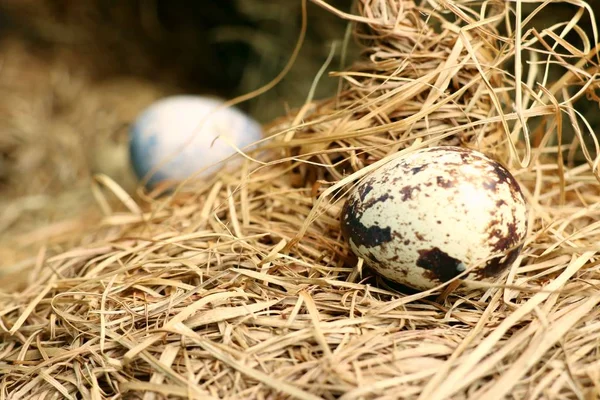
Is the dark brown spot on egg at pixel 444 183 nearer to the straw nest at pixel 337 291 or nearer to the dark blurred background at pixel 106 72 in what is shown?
the straw nest at pixel 337 291

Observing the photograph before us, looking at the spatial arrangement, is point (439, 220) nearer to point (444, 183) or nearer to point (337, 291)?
point (444, 183)

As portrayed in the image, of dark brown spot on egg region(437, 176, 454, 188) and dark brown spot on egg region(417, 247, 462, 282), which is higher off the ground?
dark brown spot on egg region(437, 176, 454, 188)

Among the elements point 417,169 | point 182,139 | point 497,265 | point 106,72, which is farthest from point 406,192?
point 106,72

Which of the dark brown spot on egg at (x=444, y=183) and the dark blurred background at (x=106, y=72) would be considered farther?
the dark blurred background at (x=106, y=72)

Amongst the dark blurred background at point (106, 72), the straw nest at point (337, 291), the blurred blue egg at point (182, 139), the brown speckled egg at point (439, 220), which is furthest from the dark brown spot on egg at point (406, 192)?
the dark blurred background at point (106, 72)

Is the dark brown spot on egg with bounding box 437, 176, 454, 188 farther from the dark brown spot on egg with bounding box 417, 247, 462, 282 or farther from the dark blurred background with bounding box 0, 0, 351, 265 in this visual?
the dark blurred background with bounding box 0, 0, 351, 265

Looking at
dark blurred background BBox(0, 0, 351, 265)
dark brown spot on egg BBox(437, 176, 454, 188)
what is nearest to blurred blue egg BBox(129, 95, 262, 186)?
dark blurred background BBox(0, 0, 351, 265)

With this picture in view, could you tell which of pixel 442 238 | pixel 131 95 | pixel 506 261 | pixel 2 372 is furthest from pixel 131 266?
pixel 131 95
